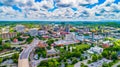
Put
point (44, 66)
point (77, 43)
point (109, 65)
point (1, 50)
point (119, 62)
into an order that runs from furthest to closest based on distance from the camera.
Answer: point (77, 43) → point (1, 50) → point (119, 62) → point (109, 65) → point (44, 66)

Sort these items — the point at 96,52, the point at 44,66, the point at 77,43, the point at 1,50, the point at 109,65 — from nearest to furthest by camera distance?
the point at 44,66 < the point at 109,65 < the point at 96,52 < the point at 1,50 < the point at 77,43

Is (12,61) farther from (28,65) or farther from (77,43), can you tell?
(77,43)

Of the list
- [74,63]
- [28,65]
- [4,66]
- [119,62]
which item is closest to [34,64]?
[28,65]

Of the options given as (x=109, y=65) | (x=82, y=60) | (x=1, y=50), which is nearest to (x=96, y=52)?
(x=82, y=60)

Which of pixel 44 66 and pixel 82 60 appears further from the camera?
pixel 82 60

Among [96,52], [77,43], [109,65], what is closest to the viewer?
[109,65]

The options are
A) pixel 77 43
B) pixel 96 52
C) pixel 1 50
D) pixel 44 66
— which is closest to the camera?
pixel 44 66

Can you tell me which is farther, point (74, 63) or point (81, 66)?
point (74, 63)

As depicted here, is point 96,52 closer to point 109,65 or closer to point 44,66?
point 109,65

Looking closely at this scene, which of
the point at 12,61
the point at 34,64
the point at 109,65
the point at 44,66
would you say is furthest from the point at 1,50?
the point at 109,65
